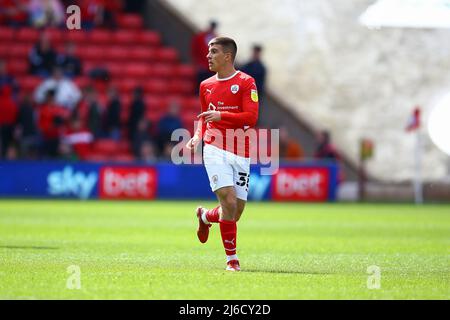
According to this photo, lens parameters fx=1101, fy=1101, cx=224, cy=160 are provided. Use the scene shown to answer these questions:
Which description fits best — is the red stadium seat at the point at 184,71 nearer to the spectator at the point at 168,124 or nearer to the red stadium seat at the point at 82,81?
the red stadium seat at the point at 82,81

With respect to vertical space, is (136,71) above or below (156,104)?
above

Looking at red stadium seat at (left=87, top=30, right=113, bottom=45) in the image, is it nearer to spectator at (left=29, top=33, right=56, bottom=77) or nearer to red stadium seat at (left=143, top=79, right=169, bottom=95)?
red stadium seat at (left=143, top=79, right=169, bottom=95)

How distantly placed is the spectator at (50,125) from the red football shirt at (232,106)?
16843 millimetres

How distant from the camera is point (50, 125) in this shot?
2816 centimetres

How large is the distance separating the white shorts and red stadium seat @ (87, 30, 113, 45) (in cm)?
2177

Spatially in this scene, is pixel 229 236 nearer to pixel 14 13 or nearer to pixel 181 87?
pixel 181 87

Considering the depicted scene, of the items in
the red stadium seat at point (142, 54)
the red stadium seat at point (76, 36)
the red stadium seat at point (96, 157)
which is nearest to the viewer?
the red stadium seat at point (96, 157)

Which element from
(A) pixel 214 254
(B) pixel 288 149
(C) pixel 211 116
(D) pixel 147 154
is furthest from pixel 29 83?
(C) pixel 211 116

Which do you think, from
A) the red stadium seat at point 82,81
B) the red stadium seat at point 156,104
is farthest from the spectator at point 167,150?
the red stadium seat at point 82,81

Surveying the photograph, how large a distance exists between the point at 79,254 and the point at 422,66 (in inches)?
908

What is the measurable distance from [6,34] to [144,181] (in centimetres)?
737

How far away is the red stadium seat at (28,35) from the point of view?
32438mm

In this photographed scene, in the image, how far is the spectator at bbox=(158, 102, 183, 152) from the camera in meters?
29.2
